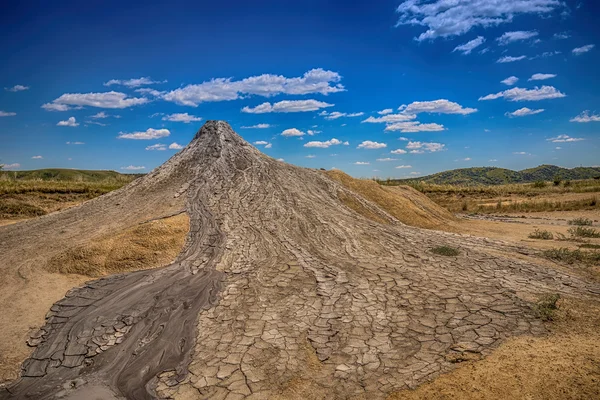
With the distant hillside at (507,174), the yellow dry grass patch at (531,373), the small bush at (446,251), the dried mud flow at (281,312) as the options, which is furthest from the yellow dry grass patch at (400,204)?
the distant hillside at (507,174)

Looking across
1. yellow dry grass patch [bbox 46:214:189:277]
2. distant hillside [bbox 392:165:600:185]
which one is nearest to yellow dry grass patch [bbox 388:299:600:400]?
yellow dry grass patch [bbox 46:214:189:277]

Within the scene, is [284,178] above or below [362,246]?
above

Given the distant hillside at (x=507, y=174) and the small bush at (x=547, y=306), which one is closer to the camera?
the small bush at (x=547, y=306)

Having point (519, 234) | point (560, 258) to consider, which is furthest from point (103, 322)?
point (519, 234)

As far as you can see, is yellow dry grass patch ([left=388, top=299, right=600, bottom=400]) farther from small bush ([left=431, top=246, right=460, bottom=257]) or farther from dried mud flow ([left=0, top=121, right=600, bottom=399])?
small bush ([left=431, top=246, right=460, bottom=257])

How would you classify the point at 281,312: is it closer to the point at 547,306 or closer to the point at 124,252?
the point at 124,252

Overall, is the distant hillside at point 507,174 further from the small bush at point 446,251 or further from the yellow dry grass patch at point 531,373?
the yellow dry grass patch at point 531,373

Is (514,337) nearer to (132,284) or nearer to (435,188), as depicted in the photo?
(132,284)

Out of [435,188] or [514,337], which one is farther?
[435,188]
